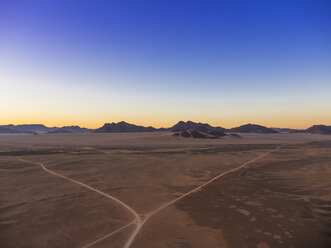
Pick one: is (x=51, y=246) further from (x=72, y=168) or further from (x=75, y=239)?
(x=72, y=168)

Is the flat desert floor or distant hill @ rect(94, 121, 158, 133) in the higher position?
distant hill @ rect(94, 121, 158, 133)

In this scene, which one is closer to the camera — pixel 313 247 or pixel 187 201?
pixel 313 247

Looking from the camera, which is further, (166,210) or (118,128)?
(118,128)

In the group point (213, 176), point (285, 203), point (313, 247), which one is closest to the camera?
point (313, 247)

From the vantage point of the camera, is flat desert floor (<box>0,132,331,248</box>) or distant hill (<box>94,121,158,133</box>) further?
distant hill (<box>94,121,158,133</box>)

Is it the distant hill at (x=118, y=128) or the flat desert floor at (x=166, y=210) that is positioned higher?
the distant hill at (x=118, y=128)

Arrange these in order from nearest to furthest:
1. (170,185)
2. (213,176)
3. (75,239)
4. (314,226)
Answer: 1. (75,239)
2. (314,226)
3. (170,185)
4. (213,176)

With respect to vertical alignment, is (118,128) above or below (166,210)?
above

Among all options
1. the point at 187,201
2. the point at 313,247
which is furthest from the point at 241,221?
the point at 187,201

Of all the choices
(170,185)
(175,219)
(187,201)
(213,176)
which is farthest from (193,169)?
(175,219)

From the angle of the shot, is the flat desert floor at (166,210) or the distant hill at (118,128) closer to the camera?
the flat desert floor at (166,210)
